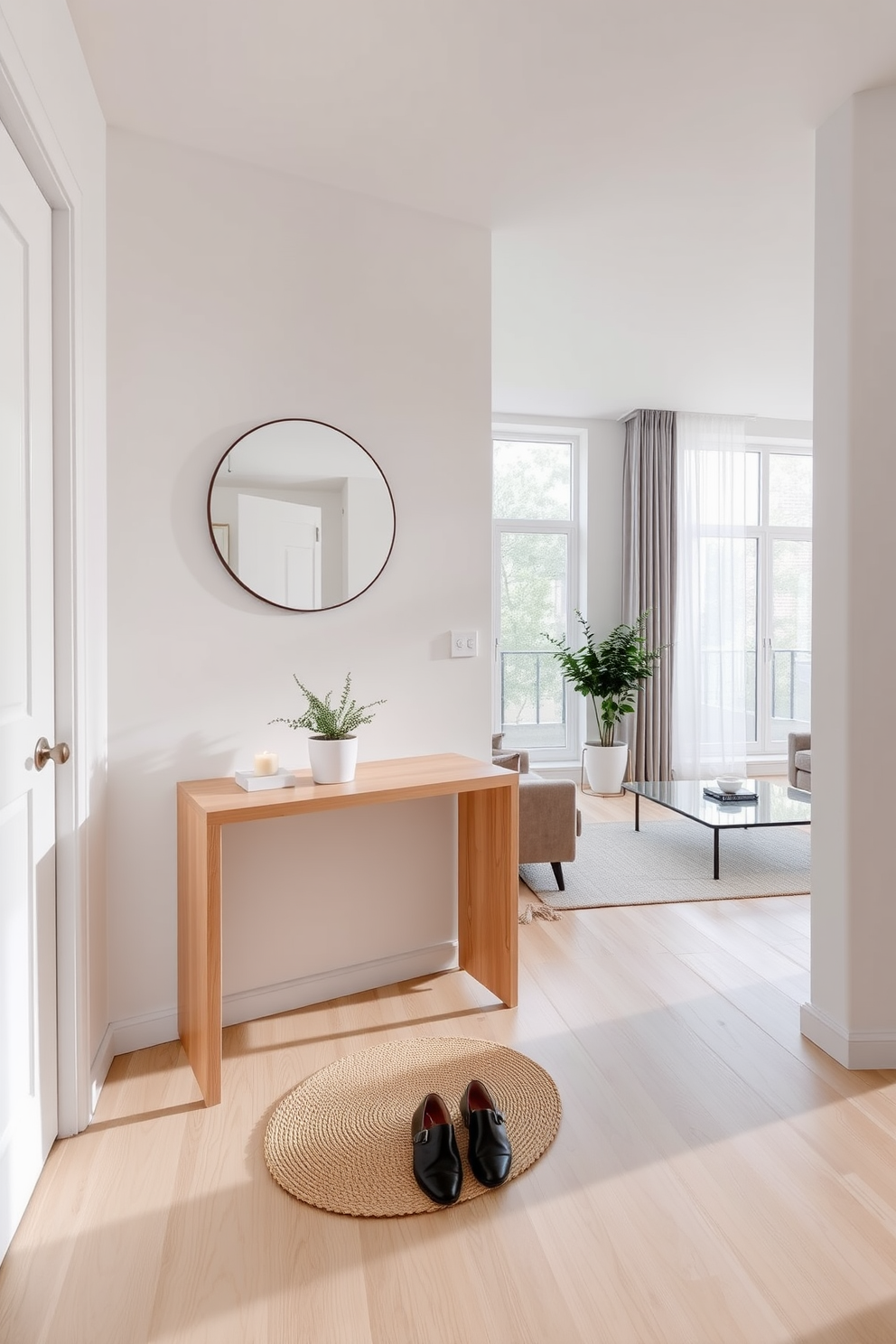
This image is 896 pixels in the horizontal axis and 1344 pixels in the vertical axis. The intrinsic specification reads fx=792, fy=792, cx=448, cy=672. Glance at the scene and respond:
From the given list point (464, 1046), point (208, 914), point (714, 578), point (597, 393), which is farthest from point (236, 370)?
point (714, 578)

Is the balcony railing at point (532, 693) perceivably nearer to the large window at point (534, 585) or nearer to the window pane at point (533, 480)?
the large window at point (534, 585)

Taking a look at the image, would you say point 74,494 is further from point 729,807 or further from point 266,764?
point 729,807

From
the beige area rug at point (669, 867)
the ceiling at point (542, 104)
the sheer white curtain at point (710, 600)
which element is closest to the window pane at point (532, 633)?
the sheer white curtain at point (710, 600)

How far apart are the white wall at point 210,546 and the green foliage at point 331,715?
0.04 metres

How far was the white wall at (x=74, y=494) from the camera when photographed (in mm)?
1655

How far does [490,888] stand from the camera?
2527 millimetres

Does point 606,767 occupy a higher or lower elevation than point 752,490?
lower

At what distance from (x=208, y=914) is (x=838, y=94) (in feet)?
8.80

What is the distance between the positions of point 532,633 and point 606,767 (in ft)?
3.76

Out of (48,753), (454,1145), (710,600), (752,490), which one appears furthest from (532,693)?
(48,753)

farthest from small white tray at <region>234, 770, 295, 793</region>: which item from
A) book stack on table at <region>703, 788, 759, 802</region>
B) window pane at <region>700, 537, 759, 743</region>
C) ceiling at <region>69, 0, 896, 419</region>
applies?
window pane at <region>700, 537, 759, 743</region>

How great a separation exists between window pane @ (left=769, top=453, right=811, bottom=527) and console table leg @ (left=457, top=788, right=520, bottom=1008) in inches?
194

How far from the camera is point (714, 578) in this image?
605 cm

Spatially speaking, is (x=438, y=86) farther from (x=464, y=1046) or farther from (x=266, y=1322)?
(x=266, y=1322)
